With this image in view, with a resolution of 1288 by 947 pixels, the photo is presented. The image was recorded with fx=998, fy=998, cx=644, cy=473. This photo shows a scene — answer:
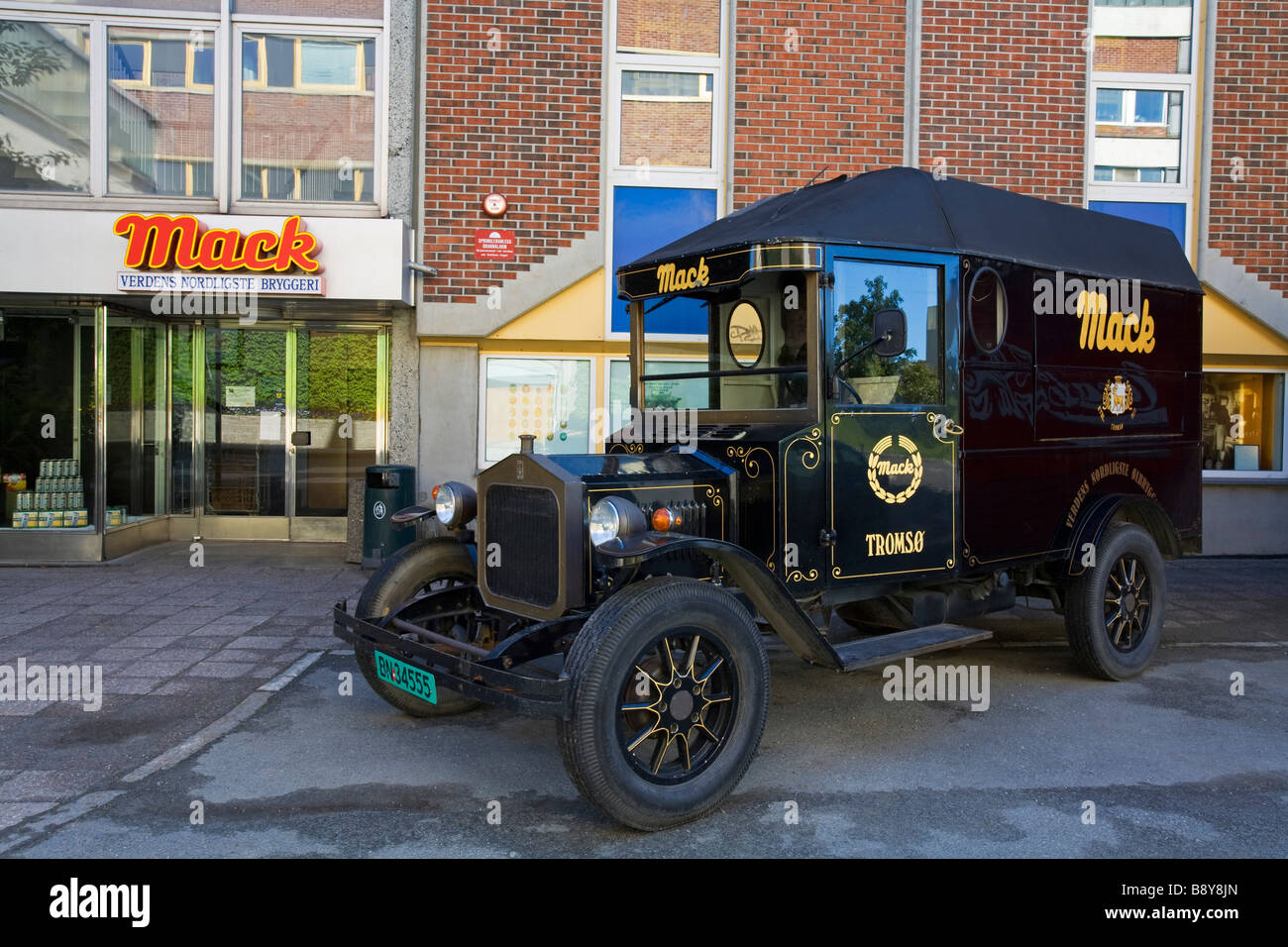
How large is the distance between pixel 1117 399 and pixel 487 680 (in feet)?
14.4

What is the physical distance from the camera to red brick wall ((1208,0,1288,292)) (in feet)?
35.2

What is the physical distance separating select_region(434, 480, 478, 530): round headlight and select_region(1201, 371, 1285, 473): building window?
30.3 feet

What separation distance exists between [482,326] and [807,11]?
4.73m

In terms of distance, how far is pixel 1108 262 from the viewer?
20.0ft

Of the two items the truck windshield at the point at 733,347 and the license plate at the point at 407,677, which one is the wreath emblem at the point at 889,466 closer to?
the truck windshield at the point at 733,347

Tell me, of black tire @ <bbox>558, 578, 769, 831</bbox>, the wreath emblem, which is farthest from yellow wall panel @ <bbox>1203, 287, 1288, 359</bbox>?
black tire @ <bbox>558, 578, 769, 831</bbox>

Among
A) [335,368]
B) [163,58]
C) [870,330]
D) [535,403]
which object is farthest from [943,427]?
[163,58]

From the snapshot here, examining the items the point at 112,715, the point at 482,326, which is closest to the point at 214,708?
the point at 112,715

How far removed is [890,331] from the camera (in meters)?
4.49

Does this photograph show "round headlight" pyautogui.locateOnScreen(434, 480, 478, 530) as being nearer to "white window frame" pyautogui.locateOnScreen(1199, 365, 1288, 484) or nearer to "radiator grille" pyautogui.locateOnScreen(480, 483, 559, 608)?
"radiator grille" pyautogui.locateOnScreen(480, 483, 559, 608)

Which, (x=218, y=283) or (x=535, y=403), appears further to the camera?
(x=535, y=403)

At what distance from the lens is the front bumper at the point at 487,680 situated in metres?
3.60

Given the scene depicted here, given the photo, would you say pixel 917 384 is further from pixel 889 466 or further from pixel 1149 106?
pixel 1149 106

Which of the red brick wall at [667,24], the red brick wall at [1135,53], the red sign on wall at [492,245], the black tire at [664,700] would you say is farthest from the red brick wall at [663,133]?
the black tire at [664,700]
